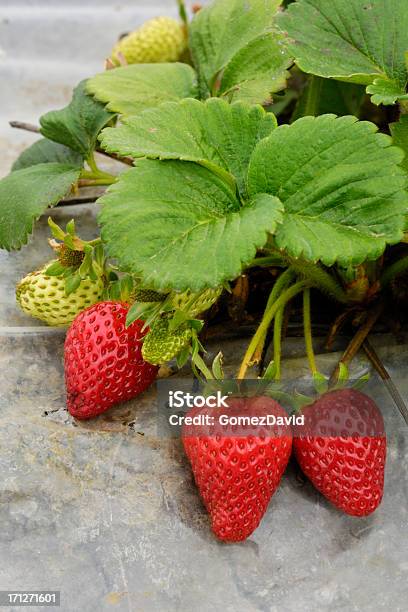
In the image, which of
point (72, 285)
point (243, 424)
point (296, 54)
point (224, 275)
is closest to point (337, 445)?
point (243, 424)

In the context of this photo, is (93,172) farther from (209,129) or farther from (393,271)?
(393,271)

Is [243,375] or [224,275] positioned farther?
[243,375]

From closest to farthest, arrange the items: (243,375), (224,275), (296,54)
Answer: (224,275) < (243,375) < (296,54)

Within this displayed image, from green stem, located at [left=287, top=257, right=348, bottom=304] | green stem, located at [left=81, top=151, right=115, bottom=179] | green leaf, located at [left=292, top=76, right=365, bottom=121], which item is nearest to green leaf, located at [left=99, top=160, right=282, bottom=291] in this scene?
green stem, located at [left=287, top=257, right=348, bottom=304]

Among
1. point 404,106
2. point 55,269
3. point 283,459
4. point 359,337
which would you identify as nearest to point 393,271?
point 359,337

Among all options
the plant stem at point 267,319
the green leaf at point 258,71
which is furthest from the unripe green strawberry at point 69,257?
the green leaf at point 258,71

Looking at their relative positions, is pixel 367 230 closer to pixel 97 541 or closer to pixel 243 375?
pixel 243 375

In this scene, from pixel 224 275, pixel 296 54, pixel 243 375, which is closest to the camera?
pixel 224 275

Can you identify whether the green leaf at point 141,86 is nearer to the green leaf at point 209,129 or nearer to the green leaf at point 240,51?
the green leaf at point 240,51
